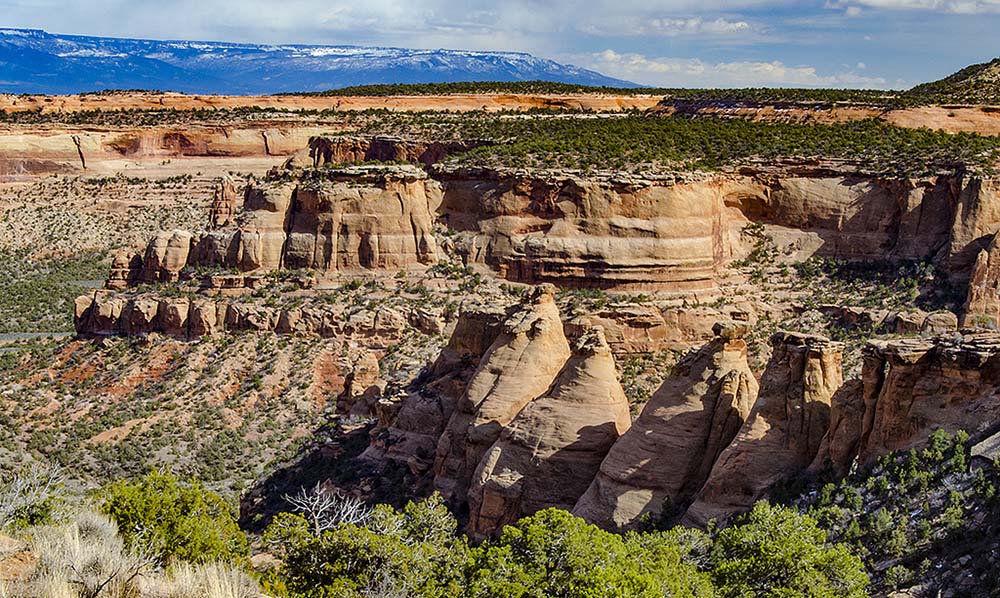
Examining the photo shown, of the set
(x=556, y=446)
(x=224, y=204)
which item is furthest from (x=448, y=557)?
(x=224, y=204)

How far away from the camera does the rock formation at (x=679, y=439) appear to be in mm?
25891

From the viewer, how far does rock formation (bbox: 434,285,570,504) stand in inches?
1235

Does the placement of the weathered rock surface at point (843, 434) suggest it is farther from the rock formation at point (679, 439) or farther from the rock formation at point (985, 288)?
the rock formation at point (985, 288)

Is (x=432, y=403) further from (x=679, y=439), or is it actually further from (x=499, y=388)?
(x=679, y=439)

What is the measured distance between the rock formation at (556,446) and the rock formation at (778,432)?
425 cm

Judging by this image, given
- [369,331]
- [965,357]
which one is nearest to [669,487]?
[965,357]

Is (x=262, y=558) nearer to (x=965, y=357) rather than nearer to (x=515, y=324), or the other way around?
(x=515, y=324)

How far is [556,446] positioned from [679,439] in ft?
11.3

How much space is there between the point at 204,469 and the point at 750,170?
25.0 meters

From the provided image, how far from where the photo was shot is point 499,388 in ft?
106

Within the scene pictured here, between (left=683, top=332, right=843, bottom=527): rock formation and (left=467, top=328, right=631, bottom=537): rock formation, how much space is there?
425cm

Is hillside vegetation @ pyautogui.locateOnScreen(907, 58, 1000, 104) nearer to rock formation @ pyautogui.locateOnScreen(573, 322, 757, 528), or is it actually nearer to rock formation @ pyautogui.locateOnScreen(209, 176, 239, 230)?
rock formation @ pyautogui.locateOnScreen(209, 176, 239, 230)

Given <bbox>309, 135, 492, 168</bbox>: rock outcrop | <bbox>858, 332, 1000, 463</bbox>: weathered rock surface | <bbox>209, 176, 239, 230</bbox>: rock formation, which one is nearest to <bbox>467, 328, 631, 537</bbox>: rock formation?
<bbox>858, 332, 1000, 463</bbox>: weathered rock surface

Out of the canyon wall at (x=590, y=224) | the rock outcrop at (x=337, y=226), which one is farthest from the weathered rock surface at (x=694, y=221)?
the rock outcrop at (x=337, y=226)
